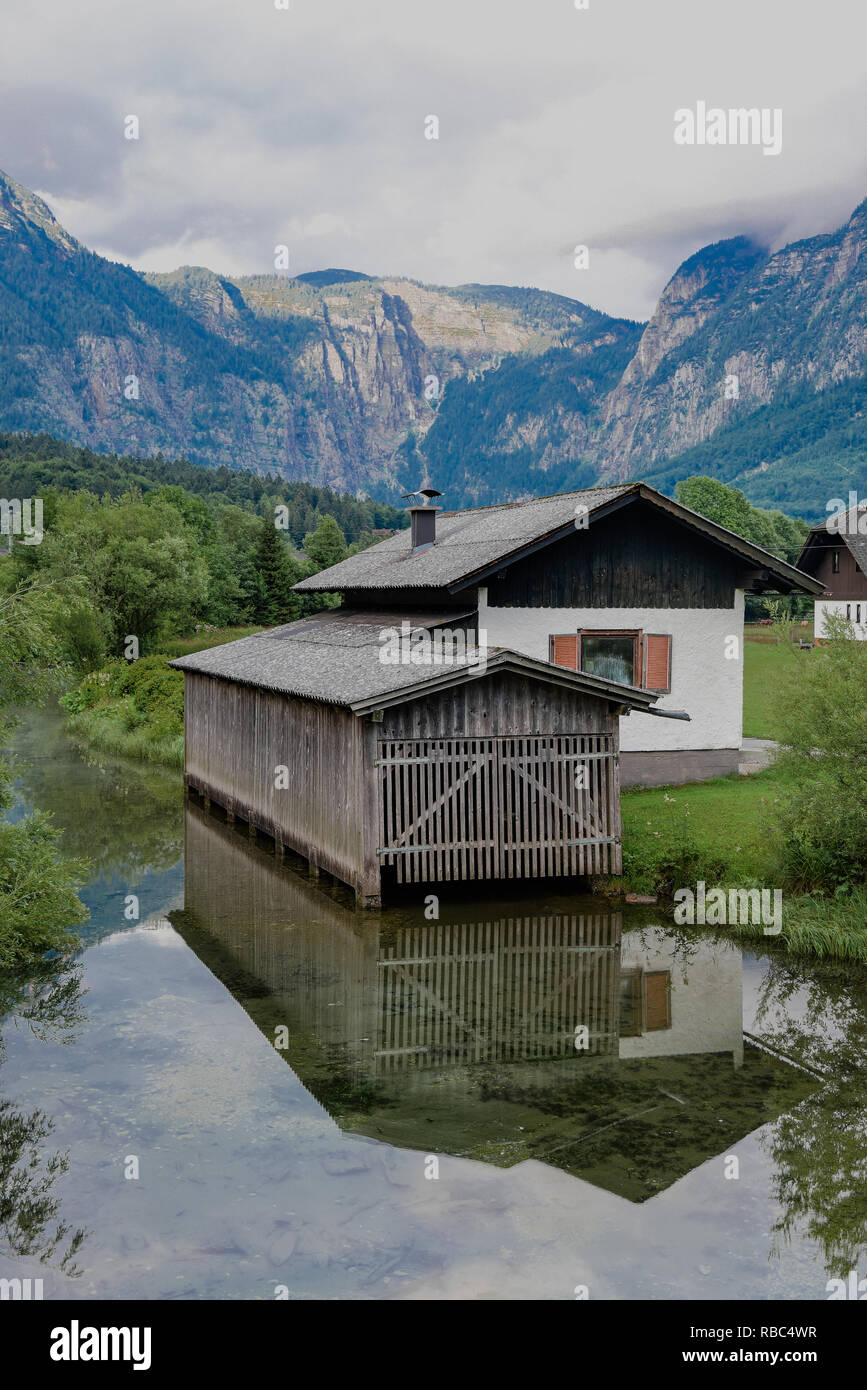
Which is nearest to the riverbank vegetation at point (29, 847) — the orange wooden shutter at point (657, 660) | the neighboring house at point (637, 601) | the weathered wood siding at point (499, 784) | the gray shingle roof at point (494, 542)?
the weathered wood siding at point (499, 784)

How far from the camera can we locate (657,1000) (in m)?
13.3

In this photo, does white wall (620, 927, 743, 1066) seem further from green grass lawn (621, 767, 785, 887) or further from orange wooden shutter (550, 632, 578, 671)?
orange wooden shutter (550, 632, 578, 671)

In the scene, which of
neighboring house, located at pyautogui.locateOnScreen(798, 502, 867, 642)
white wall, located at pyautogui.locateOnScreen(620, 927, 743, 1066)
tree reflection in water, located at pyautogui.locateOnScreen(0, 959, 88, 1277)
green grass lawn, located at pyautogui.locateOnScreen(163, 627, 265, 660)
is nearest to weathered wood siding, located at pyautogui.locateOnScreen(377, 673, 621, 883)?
white wall, located at pyautogui.locateOnScreen(620, 927, 743, 1066)

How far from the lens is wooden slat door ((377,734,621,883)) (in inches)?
677

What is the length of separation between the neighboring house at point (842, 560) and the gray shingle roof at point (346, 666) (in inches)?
1499

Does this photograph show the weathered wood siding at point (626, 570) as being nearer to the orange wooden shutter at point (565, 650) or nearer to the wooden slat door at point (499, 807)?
the orange wooden shutter at point (565, 650)

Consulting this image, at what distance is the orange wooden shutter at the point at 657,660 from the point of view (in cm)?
2391

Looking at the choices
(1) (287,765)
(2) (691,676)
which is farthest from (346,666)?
(2) (691,676)

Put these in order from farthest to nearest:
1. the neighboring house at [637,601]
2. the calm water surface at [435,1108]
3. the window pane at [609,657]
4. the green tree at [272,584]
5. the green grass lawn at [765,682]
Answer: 1. the green tree at [272,584]
2. the window pane at [609,657]
3. the neighboring house at [637,601]
4. the green grass lawn at [765,682]
5. the calm water surface at [435,1108]

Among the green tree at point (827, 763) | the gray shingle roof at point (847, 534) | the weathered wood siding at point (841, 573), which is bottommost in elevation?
the green tree at point (827, 763)

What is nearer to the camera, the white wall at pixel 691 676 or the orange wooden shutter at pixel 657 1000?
the orange wooden shutter at pixel 657 1000

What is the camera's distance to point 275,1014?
12.8 meters

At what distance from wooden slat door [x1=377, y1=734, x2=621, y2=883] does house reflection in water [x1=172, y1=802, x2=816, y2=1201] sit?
0.64 metres
